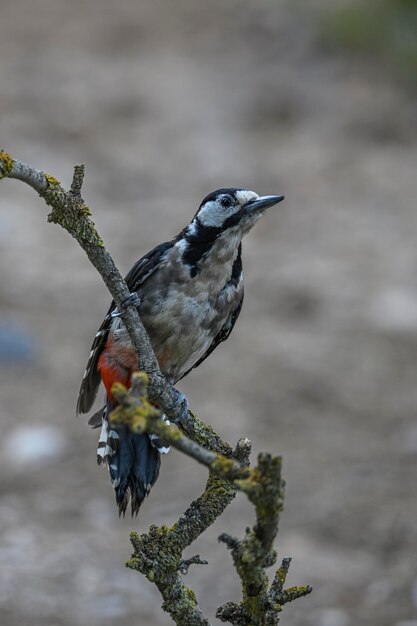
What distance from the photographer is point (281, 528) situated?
24.6 feet

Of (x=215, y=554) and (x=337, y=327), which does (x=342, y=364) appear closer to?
(x=337, y=327)

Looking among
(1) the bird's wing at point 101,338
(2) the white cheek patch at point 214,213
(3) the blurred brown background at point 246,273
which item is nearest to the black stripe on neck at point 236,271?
(2) the white cheek patch at point 214,213

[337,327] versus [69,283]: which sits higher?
[69,283]

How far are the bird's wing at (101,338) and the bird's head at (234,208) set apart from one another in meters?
0.38

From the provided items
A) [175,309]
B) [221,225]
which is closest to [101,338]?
[175,309]

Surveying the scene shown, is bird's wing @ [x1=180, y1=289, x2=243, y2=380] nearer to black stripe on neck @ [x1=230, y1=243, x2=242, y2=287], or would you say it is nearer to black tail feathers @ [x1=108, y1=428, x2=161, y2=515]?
black stripe on neck @ [x1=230, y1=243, x2=242, y2=287]

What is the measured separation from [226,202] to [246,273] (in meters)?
6.25

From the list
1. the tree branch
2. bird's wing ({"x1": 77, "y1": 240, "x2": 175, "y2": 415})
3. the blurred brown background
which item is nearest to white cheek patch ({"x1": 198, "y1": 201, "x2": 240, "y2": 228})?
bird's wing ({"x1": 77, "y1": 240, "x2": 175, "y2": 415})

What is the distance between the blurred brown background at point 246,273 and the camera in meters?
7.14

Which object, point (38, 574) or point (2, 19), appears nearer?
point (38, 574)

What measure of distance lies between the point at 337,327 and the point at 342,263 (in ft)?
3.77

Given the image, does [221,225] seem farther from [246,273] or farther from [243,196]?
[246,273]

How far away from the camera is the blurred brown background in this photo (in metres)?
7.14

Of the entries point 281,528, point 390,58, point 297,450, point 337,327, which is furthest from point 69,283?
point 390,58
